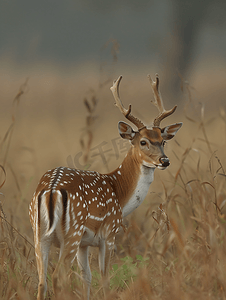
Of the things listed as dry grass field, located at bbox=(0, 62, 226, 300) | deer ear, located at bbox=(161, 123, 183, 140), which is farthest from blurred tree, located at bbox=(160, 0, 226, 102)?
deer ear, located at bbox=(161, 123, 183, 140)

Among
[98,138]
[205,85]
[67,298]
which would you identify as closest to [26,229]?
[67,298]

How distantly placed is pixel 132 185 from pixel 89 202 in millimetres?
794

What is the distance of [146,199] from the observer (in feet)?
18.2

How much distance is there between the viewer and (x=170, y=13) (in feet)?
52.6

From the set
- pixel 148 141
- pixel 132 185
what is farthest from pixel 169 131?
pixel 132 185

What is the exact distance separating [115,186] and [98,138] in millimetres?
4575

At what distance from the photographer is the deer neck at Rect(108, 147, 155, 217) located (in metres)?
3.99

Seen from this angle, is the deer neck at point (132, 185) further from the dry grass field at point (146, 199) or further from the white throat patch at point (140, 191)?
the dry grass field at point (146, 199)

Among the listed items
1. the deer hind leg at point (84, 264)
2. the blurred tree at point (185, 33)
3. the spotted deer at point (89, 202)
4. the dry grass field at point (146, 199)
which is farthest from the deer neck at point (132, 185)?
the blurred tree at point (185, 33)

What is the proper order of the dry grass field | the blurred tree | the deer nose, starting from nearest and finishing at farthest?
the dry grass field < the deer nose < the blurred tree

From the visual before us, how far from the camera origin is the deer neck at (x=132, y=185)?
3.99 meters

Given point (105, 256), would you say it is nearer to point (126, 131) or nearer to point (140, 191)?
point (140, 191)

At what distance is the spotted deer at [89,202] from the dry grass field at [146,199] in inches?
7.9

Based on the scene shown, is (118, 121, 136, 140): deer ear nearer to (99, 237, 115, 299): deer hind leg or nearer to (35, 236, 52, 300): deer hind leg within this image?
(99, 237, 115, 299): deer hind leg
